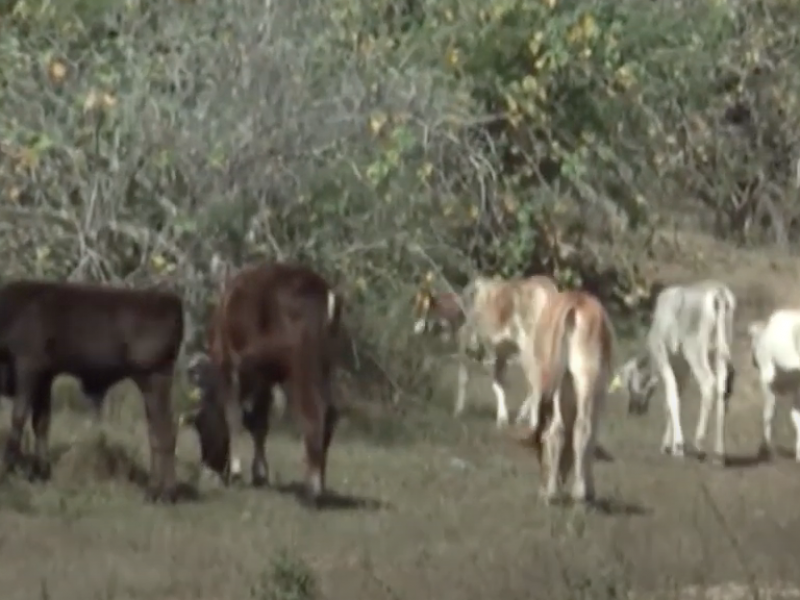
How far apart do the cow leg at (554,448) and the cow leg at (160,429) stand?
8.71ft

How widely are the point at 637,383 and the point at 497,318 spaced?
5.47 feet

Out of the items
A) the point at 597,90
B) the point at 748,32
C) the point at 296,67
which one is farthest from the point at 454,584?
the point at 748,32

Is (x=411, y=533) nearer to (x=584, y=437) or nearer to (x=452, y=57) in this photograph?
(x=584, y=437)

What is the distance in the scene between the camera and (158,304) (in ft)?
44.7

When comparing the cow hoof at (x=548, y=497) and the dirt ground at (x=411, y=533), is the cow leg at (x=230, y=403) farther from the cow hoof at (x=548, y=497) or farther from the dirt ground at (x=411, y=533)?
the cow hoof at (x=548, y=497)

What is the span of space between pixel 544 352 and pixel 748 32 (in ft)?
68.2

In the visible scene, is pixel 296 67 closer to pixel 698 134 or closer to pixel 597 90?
pixel 597 90

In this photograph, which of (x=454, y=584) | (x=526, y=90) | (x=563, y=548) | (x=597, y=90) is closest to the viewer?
(x=454, y=584)

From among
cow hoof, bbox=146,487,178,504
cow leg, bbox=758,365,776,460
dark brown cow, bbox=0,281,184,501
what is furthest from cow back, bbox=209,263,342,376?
→ cow leg, bbox=758,365,776,460

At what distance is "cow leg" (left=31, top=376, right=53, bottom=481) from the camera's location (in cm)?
1391

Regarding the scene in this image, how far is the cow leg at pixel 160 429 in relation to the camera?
13.7m

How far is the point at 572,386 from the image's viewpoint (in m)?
14.8

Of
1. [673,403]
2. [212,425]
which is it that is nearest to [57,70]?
[212,425]

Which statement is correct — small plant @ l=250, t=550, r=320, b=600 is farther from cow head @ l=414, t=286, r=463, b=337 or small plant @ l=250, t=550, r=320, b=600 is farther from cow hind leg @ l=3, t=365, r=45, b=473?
cow head @ l=414, t=286, r=463, b=337
